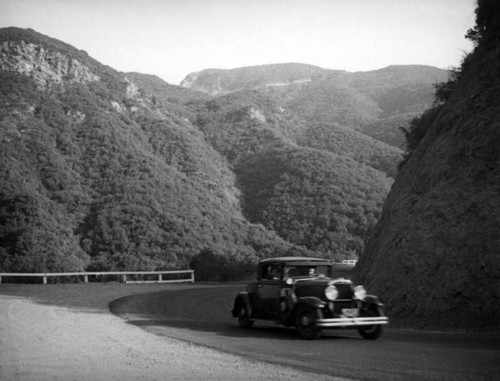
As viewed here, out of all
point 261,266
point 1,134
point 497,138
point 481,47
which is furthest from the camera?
point 1,134

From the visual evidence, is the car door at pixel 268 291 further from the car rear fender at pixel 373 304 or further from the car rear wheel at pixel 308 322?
the car rear fender at pixel 373 304

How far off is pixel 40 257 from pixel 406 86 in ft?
401

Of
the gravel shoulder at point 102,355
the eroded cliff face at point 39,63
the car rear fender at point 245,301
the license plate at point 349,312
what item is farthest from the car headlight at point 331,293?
the eroded cliff face at point 39,63

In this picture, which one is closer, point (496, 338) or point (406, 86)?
point (496, 338)

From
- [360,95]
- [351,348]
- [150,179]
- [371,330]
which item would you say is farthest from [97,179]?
[360,95]

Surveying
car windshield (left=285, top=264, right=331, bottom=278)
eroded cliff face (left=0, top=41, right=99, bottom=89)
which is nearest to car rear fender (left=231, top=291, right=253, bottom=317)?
car windshield (left=285, top=264, right=331, bottom=278)

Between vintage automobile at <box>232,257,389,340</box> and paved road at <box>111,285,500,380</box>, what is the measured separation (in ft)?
1.19

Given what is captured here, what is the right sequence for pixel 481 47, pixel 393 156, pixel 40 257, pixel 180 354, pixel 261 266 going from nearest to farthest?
1. pixel 180 354
2. pixel 261 266
3. pixel 481 47
4. pixel 40 257
5. pixel 393 156

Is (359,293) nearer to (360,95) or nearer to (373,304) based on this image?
(373,304)

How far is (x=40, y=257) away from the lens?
150 feet

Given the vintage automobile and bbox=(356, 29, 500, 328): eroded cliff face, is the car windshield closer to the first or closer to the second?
the vintage automobile

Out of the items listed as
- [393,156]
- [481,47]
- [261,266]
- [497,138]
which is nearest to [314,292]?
[261,266]

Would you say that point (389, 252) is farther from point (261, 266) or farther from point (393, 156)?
point (393, 156)

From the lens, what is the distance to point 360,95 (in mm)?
145625
